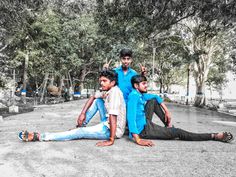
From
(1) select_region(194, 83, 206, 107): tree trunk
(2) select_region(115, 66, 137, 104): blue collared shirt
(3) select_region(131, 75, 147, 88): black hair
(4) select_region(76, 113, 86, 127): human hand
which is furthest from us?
(1) select_region(194, 83, 206, 107): tree trunk

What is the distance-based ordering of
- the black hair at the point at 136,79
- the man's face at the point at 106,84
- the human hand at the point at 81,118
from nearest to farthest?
1. the man's face at the point at 106,84
2. the black hair at the point at 136,79
3. the human hand at the point at 81,118

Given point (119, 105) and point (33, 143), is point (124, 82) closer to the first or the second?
point (119, 105)

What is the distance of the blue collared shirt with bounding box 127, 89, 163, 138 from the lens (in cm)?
504

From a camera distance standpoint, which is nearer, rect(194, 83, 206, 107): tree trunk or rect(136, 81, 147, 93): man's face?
rect(136, 81, 147, 93): man's face

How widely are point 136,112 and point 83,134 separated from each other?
39.8 inches

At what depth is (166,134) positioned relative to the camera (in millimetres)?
5414

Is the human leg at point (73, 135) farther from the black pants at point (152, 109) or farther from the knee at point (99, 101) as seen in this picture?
the black pants at point (152, 109)

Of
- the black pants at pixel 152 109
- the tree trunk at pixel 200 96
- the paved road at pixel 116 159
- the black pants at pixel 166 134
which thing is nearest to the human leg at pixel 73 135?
the paved road at pixel 116 159

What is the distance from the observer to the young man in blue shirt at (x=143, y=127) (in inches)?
199

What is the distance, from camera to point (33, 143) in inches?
200

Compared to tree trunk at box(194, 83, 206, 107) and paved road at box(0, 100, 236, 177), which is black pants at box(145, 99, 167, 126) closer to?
paved road at box(0, 100, 236, 177)

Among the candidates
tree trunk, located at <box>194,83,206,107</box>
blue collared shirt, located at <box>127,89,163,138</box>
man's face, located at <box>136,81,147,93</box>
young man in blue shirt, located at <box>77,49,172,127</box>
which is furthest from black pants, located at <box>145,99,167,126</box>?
tree trunk, located at <box>194,83,206,107</box>

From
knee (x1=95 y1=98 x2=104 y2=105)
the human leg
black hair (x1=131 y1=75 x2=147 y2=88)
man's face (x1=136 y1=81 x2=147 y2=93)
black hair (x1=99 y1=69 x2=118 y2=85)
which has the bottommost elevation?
the human leg

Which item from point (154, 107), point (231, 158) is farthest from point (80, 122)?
point (231, 158)
